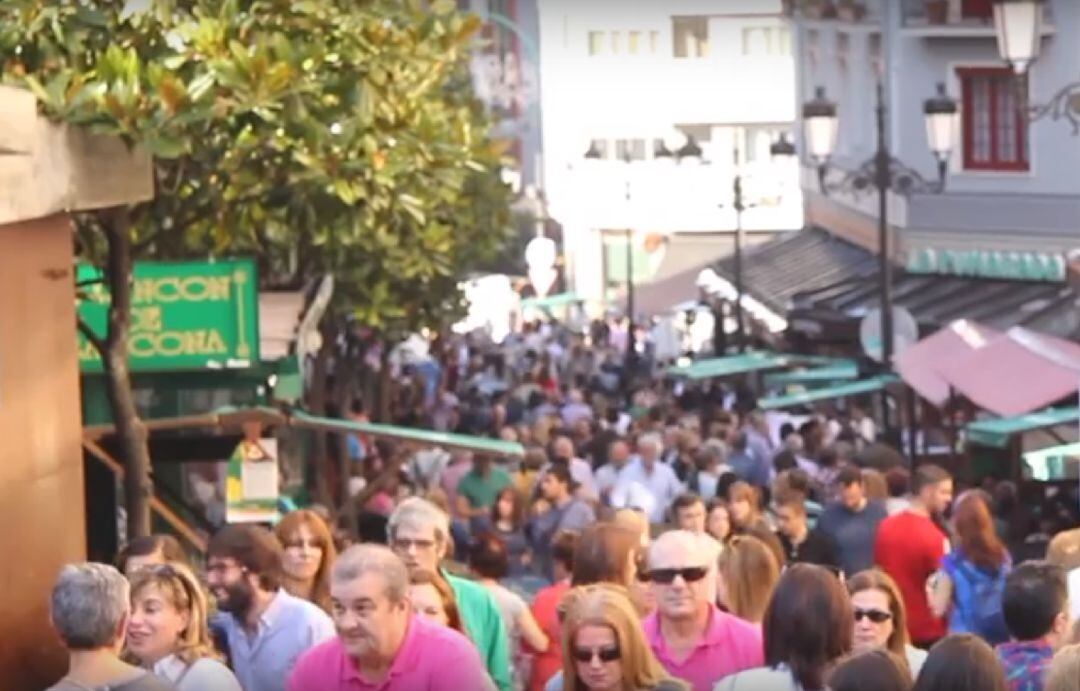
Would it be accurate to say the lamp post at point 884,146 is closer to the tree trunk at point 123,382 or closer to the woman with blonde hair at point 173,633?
the tree trunk at point 123,382

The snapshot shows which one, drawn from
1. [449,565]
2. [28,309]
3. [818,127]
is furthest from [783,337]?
[28,309]

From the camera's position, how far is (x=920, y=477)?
51.5ft

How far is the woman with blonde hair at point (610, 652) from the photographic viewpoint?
27.7 ft

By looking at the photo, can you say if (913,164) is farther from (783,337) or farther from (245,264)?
(245,264)

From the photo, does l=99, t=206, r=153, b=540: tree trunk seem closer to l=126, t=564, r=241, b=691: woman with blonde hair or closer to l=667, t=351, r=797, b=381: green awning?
l=126, t=564, r=241, b=691: woman with blonde hair

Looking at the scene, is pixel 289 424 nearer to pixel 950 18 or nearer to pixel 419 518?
pixel 419 518

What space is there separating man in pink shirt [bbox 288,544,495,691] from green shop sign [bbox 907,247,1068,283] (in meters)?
27.8

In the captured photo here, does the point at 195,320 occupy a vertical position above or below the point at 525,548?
above

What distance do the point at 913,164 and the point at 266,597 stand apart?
1252 inches

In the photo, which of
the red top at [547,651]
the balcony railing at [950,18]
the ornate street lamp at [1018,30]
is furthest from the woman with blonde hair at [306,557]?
the balcony railing at [950,18]

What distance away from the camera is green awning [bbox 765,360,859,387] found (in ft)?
120

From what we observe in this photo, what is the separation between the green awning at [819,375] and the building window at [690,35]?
41.0 metres

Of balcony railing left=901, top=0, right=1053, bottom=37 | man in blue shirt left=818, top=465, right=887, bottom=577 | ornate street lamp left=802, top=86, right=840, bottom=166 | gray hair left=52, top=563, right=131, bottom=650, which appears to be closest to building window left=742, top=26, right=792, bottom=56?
balcony railing left=901, top=0, right=1053, bottom=37

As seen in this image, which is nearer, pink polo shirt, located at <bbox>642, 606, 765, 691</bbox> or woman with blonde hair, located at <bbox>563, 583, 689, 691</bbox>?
woman with blonde hair, located at <bbox>563, 583, 689, 691</bbox>
